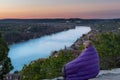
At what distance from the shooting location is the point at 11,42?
7744 cm

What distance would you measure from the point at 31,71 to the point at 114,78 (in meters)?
5.51

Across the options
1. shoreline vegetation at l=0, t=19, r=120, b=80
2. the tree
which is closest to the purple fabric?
shoreline vegetation at l=0, t=19, r=120, b=80

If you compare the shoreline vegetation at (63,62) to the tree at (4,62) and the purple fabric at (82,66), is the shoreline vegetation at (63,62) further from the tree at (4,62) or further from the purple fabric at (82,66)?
the tree at (4,62)

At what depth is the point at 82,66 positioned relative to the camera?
575 centimetres

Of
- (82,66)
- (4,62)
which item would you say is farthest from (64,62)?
(4,62)

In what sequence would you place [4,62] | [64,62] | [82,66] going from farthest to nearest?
[4,62] → [64,62] → [82,66]

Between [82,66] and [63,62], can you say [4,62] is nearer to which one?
[63,62]

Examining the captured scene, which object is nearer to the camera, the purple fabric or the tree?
the purple fabric

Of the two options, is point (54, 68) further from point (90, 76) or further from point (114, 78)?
point (90, 76)

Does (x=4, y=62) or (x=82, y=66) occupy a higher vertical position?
(x=82, y=66)

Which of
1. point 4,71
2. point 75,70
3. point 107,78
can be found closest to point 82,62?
point 75,70

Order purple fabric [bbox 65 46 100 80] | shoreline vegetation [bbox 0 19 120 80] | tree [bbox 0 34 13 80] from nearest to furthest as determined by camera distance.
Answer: purple fabric [bbox 65 46 100 80] → shoreline vegetation [bbox 0 19 120 80] → tree [bbox 0 34 13 80]

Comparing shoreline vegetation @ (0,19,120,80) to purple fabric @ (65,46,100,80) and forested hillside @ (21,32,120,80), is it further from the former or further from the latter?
purple fabric @ (65,46,100,80)

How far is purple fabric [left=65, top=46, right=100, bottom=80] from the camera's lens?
573cm
